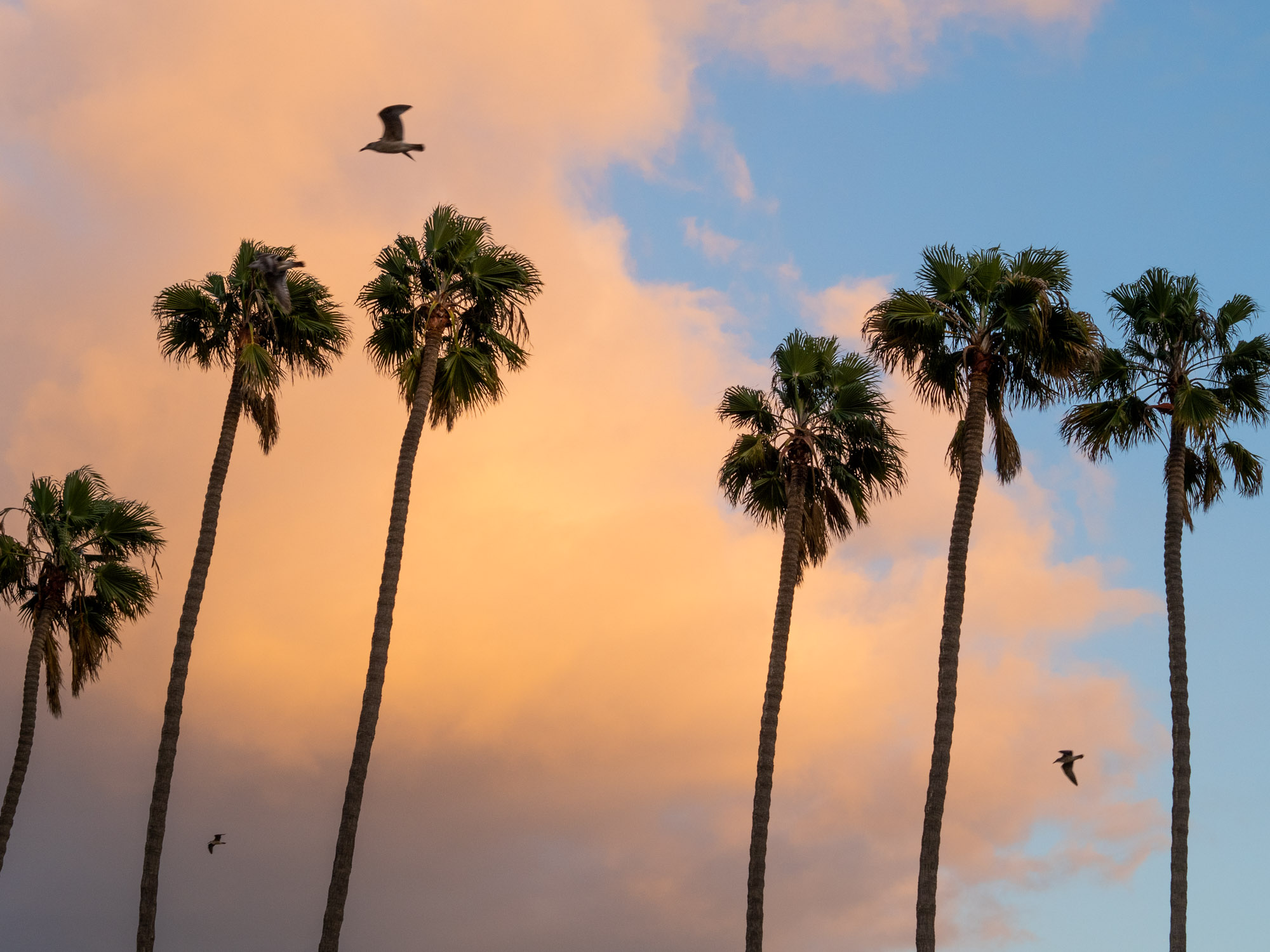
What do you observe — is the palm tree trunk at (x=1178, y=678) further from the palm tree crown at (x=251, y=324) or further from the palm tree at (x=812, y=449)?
the palm tree crown at (x=251, y=324)

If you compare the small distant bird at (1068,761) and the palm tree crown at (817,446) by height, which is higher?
the palm tree crown at (817,446)

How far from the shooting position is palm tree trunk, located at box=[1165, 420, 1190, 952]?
26.2 m

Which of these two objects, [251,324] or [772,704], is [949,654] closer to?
[772,704]

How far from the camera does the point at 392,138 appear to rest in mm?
25625

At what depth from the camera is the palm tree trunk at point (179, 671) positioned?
92.1 ft

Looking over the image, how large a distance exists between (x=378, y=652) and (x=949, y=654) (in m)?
11.4

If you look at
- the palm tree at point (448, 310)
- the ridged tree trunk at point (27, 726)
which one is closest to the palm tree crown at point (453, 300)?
the palm tree at point (448, 310)

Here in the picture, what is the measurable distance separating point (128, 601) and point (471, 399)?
9948 mm

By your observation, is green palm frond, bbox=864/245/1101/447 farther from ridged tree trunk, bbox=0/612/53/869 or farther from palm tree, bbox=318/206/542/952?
ridged tree trunk, bbox=0/612/53/869

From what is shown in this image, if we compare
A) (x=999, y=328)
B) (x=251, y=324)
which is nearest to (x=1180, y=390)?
(x=999, y=328)

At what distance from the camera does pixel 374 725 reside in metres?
27.5

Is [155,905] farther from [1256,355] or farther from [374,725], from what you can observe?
[1256,355]

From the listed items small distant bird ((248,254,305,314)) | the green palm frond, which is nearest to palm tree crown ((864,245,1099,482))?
the green palm frond

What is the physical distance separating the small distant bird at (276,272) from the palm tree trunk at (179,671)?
404 cm
